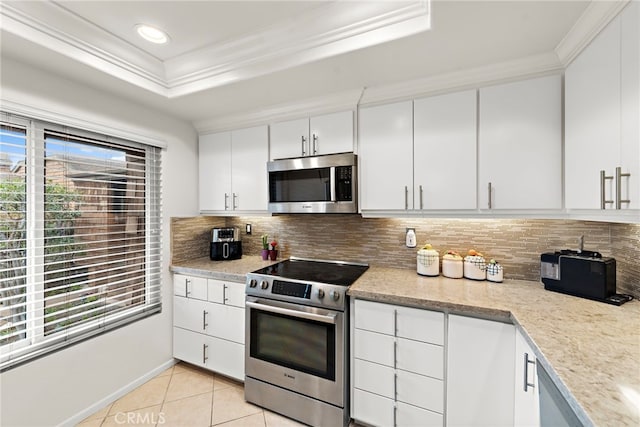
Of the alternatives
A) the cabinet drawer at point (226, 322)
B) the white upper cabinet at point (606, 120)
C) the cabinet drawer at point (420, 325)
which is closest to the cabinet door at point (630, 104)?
the white upper cabinet at point (606, 120)

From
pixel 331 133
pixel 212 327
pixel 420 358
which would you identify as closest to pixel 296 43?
pixel 331 133

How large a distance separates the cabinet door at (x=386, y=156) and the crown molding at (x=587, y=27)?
81cm

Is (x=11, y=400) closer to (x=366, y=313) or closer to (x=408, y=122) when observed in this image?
(x=366, y=313)

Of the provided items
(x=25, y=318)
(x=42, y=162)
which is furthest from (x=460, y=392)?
(x=42, y=162)

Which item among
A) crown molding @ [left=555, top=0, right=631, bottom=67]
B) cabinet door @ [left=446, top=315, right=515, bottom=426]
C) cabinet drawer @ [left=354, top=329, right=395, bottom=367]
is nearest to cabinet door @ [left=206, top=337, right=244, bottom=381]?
cabinet drawer @ [left=354, top=329, right=395, bottom=367]

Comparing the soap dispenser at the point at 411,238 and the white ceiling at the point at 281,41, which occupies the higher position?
the white ceiling at the point at 281,41

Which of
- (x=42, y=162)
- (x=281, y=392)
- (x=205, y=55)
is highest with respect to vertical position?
(x=205, y=55)

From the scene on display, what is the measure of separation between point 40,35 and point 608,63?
2.72 metres

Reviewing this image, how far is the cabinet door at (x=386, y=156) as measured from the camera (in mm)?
1903

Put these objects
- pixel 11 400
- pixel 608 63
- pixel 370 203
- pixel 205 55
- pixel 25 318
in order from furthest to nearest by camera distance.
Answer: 1. pixel 370 203
2. pixel 205 55
3. pixel 25 318
4. pixel 11 400
5. pixel 608 63

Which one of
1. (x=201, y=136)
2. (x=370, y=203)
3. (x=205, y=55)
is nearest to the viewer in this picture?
(x=205, y=55)

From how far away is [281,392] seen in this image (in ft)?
6.22

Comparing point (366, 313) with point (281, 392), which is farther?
point (281, 392)

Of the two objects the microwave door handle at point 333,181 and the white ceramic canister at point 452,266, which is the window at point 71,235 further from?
the white ceramic canister at point 452,266
